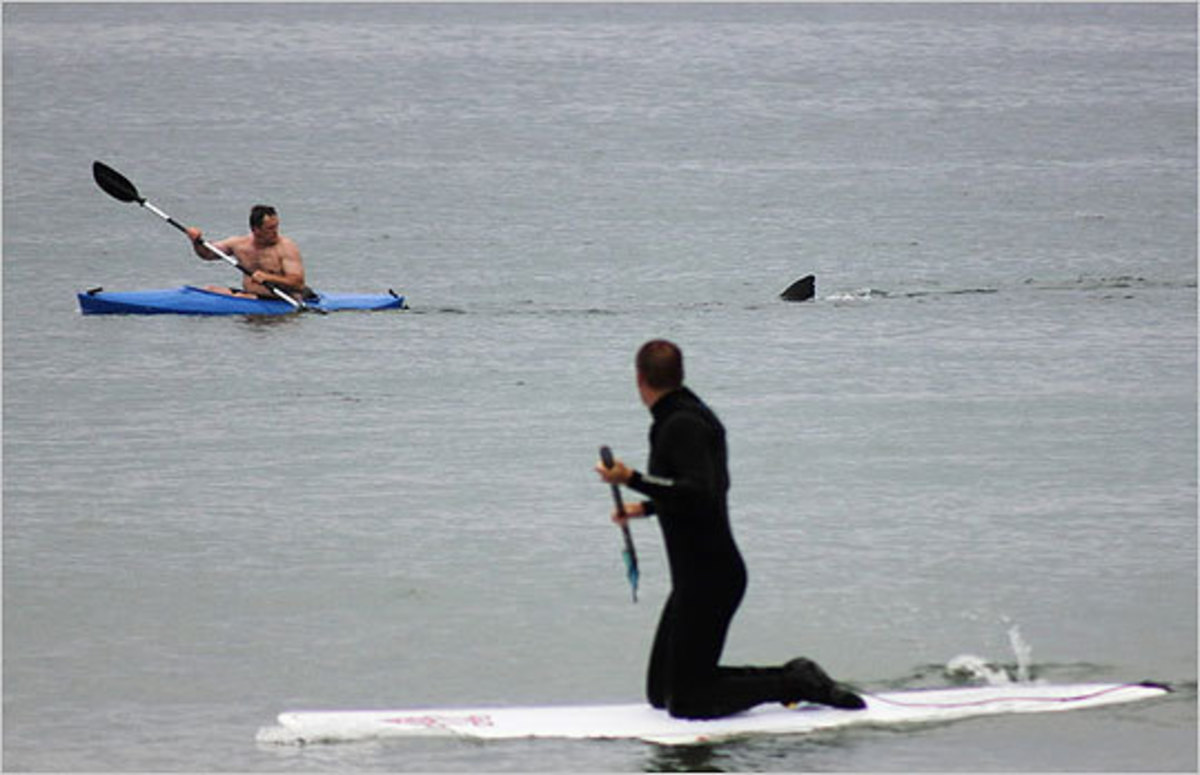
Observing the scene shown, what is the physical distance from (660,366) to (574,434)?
6.77 metres

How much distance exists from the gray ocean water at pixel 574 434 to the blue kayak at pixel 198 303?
6.9 inches

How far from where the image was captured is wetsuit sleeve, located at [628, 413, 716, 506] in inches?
340

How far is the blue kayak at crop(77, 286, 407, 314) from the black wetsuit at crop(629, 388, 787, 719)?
11.7m

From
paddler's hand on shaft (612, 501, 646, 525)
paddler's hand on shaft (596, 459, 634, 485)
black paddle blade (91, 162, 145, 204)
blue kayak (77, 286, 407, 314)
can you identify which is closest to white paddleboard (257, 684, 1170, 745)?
paddler's hand on shaft (612, 501, 646, 525)

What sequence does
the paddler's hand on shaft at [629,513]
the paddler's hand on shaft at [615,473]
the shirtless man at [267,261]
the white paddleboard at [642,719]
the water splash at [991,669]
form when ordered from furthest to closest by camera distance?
1. the shirtless man at [267,261]
2. the water splash at [991,669]
3. the white paddleboard at [642,719]
4. the paddler's hand on shaft at [629,513]
5. the paddler's hand on shaft at [615,473]

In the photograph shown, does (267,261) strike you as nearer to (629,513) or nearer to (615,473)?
(629,513)

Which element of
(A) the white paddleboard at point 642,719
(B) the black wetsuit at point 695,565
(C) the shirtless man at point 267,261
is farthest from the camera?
(C) the shirtless man at point 267,261

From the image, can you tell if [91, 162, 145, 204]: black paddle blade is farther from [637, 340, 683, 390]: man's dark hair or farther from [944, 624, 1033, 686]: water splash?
[637, 340, 683, 390]: man's dark hair

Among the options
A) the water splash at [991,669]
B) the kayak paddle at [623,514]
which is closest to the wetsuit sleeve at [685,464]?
the kayak paddle at [623,514]

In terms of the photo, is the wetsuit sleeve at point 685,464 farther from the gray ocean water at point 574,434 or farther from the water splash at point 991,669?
the water splash at point 991,669

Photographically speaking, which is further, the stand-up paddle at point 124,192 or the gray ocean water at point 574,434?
the stand-up paddle at point 124,192

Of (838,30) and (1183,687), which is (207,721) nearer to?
(1183,687)

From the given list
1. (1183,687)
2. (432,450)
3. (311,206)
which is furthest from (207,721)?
(311,206)

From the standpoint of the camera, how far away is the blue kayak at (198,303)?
20.3 meters
